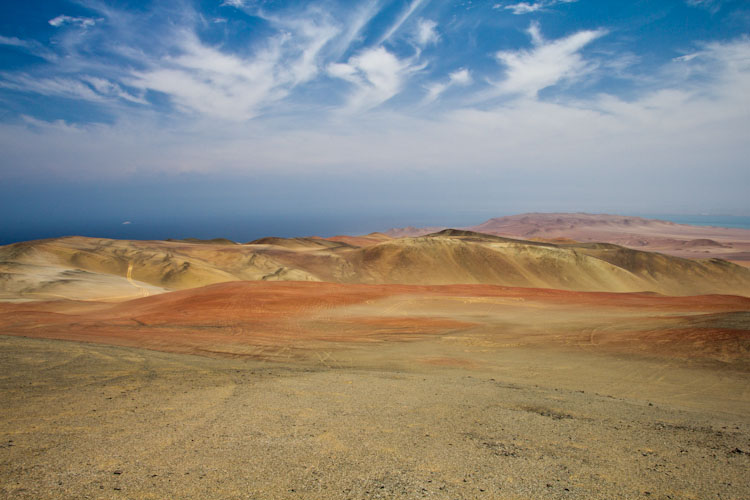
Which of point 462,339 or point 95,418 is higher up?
point 95,418

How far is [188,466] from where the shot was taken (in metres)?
4.39

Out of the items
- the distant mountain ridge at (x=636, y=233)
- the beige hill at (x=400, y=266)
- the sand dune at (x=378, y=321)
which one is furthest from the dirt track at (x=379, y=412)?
the distant mountain ridge at (x=636, y=233)

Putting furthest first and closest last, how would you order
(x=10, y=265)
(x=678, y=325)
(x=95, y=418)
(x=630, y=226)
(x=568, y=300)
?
(x=630, y=226) < (x=10, y=265) < (x=568, y=300) < (x=678, y=325) < (x=95, y=418)

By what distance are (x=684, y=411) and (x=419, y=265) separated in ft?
142

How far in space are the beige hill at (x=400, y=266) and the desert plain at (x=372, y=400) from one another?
22.7 m

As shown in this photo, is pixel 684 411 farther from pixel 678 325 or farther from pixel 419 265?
pixel 419 265

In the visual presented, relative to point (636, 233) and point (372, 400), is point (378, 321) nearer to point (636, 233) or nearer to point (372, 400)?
point (372, 400)

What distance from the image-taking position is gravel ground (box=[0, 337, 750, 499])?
410 cm

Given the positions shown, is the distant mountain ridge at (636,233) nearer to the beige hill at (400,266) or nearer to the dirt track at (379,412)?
the beige hill at (400,266)

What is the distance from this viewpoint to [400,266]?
5072 cm

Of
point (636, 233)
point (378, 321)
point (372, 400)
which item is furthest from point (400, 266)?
point (636, 233)

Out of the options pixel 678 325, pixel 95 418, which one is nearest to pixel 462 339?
pixel 678 325

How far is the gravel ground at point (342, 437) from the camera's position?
4102 millimetres

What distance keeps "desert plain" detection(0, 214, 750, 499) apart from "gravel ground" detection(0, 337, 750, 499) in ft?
0.11
